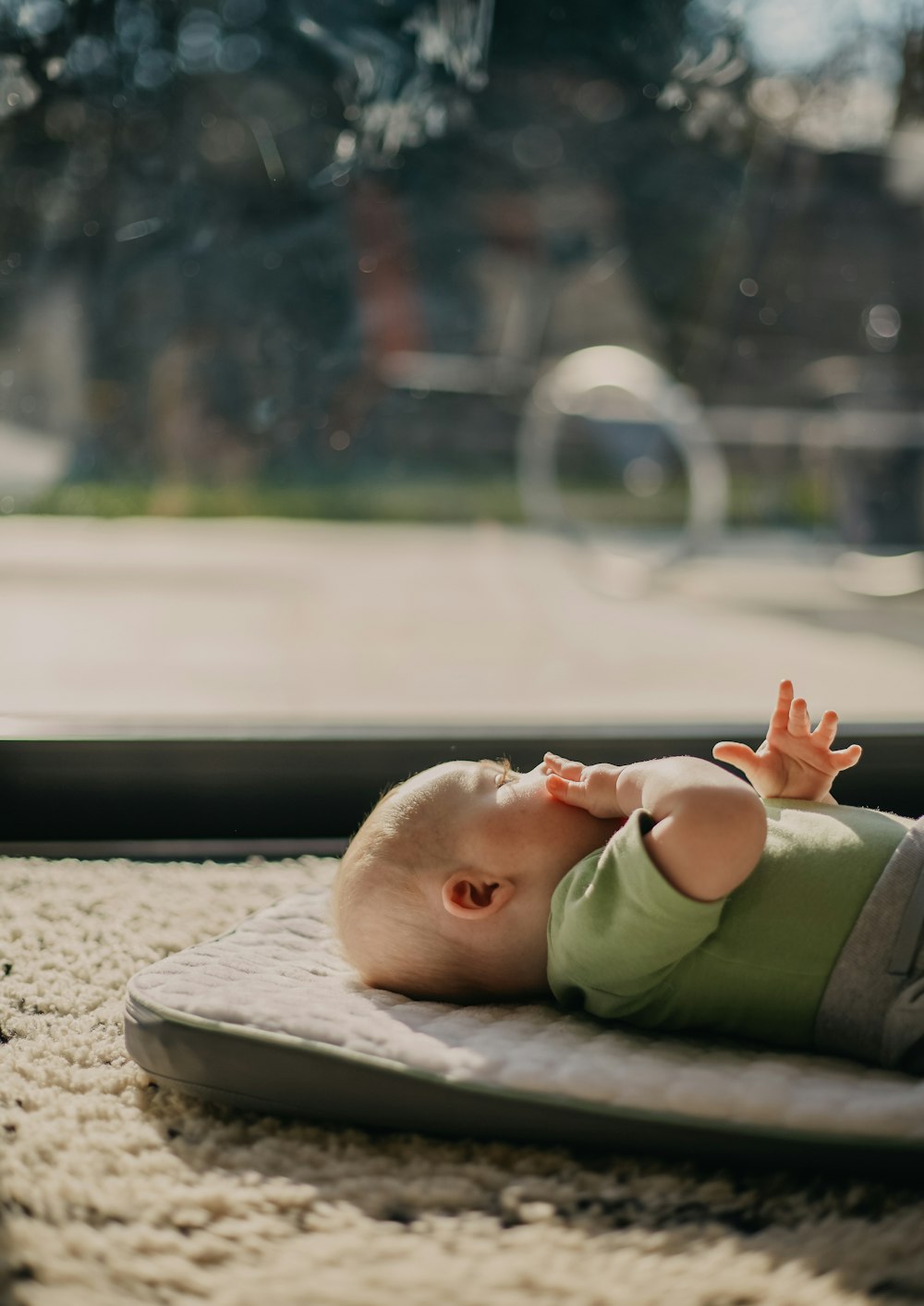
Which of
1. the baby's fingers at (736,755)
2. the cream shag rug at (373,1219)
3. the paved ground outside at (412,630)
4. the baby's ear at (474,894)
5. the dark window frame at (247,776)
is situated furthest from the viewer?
the paved ground outside at (412,630)

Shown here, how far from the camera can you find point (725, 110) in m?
1.84

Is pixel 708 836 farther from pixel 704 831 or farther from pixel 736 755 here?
pixel 736 755

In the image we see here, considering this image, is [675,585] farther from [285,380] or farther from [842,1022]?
[842,1022]

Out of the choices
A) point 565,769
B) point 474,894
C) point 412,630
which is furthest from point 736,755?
point 412,630

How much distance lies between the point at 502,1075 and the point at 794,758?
380 millimetres

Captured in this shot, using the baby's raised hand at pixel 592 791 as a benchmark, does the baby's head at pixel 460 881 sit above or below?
below

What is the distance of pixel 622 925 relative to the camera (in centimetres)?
81

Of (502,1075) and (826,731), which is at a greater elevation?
(826,731)

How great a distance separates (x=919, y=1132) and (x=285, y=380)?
4.19ft

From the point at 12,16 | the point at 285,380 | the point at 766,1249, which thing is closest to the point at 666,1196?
the point at 766,1249

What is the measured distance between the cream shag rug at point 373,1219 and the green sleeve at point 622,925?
115 millimetres

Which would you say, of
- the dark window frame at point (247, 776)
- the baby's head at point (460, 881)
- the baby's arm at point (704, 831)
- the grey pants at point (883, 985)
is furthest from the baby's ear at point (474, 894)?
the dark window frame at point (247, 776)

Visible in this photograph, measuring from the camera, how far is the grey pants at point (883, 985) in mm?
806

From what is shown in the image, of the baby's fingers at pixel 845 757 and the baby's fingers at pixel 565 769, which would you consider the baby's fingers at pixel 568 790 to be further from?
Answer: the baby's fingers at pixel 845 757
